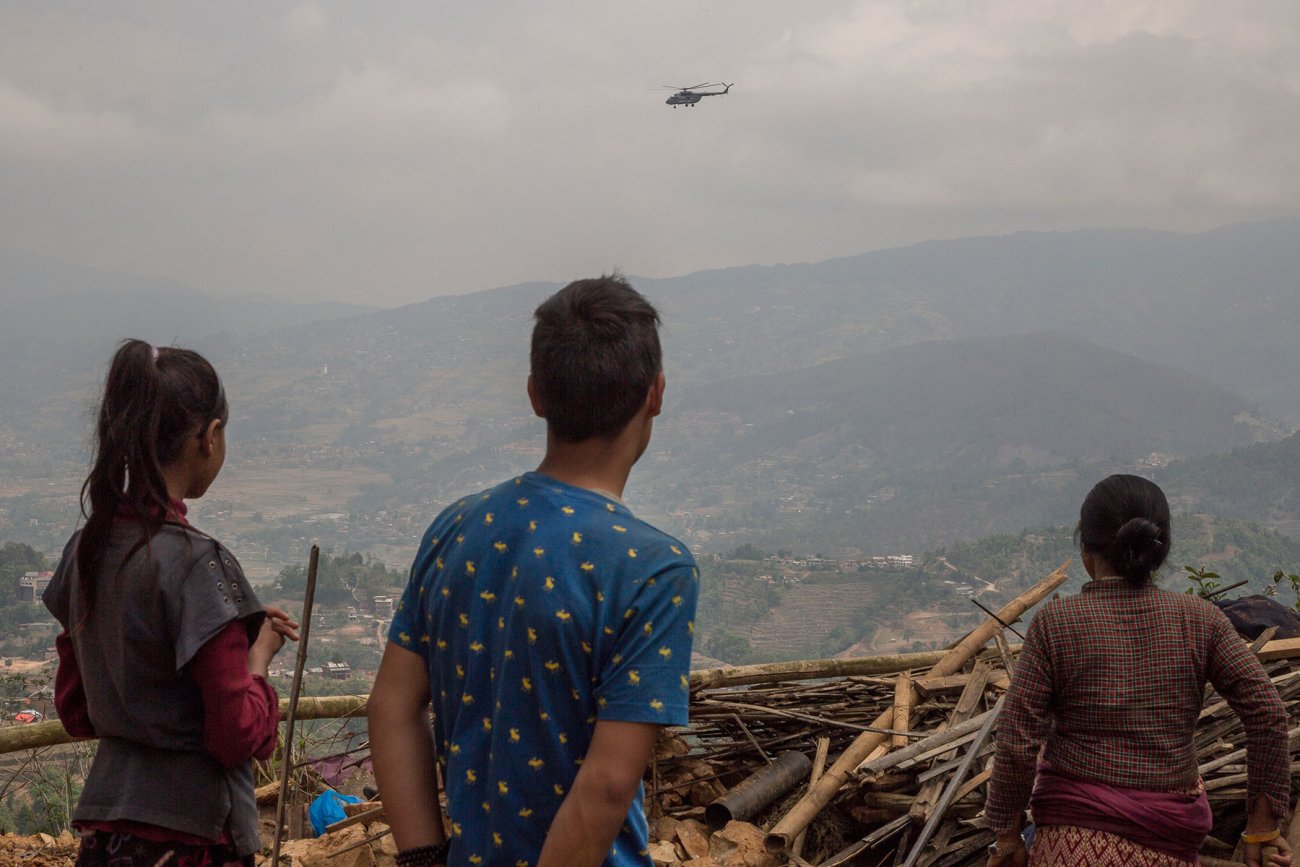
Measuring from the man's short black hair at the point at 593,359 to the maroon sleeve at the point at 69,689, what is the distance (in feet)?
4.26

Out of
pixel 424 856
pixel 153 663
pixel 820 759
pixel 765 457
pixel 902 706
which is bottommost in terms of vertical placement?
pixel 765 457

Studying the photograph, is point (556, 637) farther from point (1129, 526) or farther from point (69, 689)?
point (1129, 526)

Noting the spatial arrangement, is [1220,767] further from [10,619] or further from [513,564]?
[10,619]

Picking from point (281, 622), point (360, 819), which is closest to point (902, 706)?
point (360, 819)

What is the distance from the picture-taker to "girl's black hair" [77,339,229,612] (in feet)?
6.65

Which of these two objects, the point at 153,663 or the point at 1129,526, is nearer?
the point at 153,663

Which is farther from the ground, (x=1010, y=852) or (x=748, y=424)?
(x=1010, y=852)

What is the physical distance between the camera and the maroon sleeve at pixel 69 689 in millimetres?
2225

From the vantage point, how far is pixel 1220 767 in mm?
3574

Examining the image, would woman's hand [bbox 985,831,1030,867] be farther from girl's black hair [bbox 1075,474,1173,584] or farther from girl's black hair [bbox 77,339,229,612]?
girl's black hair [bbox 77,339,229,612]

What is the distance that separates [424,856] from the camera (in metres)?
1.74

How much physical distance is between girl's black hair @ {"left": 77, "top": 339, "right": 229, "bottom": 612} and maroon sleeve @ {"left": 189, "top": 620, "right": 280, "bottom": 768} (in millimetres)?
245

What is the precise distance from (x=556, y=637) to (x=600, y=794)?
223 millimetres

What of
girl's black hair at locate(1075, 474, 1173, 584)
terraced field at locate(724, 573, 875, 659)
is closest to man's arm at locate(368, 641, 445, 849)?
girl's black hair at locate(1075, 474, 1173, 584)
